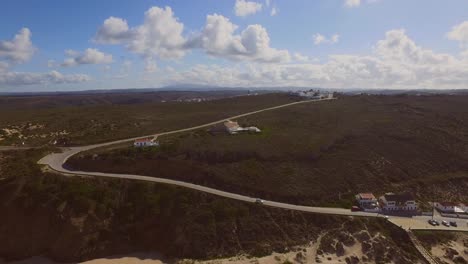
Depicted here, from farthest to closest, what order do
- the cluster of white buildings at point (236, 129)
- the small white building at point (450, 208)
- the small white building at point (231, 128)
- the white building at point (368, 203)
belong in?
the cluster of white buildings at point (236, 129), the small white building at point (231, 128), the small white building at point (450, 208), the white building at point (368, 203)

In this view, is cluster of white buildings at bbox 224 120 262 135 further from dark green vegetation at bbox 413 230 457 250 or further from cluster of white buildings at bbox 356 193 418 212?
dark green vegetation at bbox 413 230 457 250

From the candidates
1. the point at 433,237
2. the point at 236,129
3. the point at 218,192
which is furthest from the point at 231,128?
the point at 433,237

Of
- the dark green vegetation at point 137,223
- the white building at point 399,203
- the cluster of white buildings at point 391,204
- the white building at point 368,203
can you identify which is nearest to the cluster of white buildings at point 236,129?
the dark green vegetation at point 137,223

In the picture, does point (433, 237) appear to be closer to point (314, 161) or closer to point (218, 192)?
point (314, 161)

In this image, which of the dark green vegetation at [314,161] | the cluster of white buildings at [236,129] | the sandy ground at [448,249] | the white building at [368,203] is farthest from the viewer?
the cluster of white buildings at [236,129]

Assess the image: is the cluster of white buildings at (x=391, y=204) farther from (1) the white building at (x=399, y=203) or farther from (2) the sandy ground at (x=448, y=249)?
(2) the sandy ground at (x=448, y=249)

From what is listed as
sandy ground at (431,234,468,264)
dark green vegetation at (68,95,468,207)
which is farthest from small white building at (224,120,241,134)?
sandy ground at (431,234,468,264)
